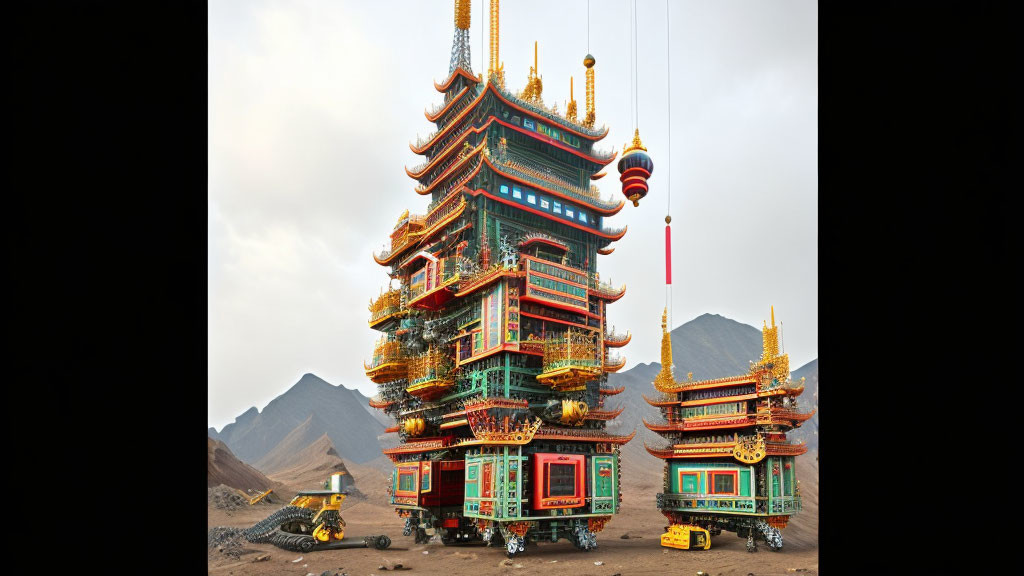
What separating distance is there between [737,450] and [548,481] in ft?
29.8

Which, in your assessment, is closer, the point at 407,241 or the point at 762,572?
the point at 762,572

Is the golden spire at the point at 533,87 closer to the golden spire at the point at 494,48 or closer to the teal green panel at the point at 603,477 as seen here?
the golden spire at the point at 494,48

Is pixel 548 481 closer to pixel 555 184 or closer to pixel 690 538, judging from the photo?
pixel 690 538

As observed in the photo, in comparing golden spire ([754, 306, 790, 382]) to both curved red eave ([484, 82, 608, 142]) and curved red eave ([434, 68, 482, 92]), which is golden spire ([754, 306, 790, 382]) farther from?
curved red eave ([434, 68, 482, 92])

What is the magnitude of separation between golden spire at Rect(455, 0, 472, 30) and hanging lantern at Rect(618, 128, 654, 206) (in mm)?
20812

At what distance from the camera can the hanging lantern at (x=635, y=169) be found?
31.5 m

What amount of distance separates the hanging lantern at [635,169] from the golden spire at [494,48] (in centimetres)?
1149

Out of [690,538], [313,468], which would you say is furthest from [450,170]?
[313,468]

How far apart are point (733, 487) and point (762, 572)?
6.02 metres

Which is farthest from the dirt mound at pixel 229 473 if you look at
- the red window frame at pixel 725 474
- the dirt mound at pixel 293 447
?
the red window frame at pixel 725 474

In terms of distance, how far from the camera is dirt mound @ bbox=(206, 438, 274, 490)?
212ft
